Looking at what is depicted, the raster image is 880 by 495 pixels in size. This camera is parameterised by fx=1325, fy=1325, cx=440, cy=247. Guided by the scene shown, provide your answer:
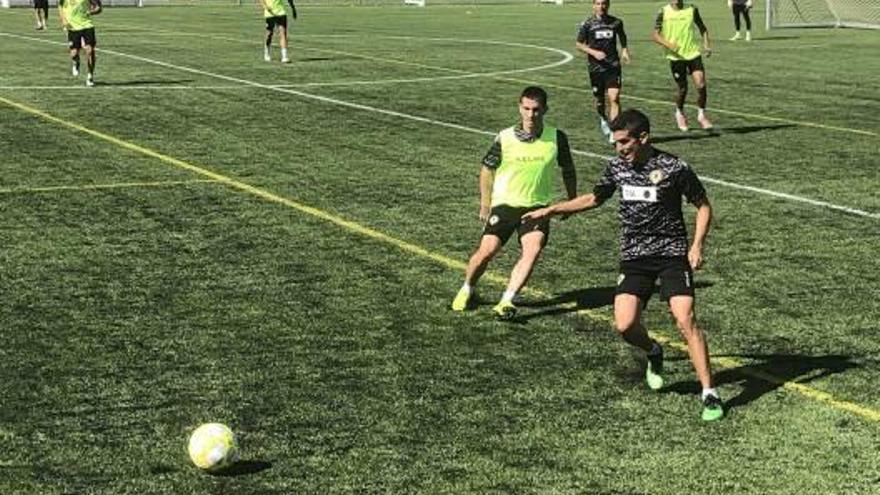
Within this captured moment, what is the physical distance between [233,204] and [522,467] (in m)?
8.29

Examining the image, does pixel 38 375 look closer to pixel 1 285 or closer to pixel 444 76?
pixel 1 285

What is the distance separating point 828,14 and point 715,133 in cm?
3626

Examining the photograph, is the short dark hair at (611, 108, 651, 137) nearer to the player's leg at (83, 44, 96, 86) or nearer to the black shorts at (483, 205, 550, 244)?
the black shorts at (483, 205, 550, 244)

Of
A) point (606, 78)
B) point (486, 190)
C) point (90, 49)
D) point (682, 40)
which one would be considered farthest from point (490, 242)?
point (90, 49)

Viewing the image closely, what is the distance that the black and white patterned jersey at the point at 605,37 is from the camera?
2030 centimetres

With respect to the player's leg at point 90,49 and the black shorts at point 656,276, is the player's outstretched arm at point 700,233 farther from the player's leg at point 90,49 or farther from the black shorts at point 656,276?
the player's leg at point 90,49

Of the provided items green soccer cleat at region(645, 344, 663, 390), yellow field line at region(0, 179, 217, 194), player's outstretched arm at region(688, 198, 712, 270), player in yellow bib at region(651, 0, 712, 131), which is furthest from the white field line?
player's outstretched arm at region(688, 198, 712, 270)

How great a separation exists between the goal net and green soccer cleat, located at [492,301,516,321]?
40817mm

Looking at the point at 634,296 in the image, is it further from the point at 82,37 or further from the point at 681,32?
the point at 82,37

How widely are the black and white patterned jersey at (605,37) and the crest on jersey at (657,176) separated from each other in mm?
12339

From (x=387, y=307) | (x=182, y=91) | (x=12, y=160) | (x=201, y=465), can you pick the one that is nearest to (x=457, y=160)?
(x=12, y=160)

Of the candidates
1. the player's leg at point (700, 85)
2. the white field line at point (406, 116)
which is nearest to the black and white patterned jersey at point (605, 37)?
the player's leg at point (700, 85)

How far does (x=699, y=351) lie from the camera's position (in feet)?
26.7

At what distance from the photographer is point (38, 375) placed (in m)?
8.84
